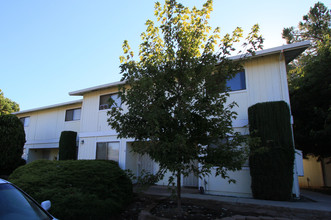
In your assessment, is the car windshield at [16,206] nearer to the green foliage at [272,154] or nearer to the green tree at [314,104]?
the green foliage at [272,154]

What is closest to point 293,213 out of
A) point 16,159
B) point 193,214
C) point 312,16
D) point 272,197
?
point 272,197

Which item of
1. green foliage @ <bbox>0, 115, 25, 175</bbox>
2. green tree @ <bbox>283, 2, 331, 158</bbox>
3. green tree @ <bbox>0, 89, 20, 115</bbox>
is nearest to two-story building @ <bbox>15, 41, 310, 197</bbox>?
green tree @ <bbox>283, 2, 331, 158</bbox>

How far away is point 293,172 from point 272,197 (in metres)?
1.07

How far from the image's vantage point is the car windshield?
266 centimetres

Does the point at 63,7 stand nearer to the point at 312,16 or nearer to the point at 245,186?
the point at 245,186

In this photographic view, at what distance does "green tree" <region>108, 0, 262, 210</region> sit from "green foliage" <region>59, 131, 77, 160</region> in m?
9.71

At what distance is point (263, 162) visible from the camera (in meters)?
7.05

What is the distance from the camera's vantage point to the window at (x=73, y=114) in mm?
14938

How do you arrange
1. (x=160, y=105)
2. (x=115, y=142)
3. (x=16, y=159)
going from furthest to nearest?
(x=16, y=159), (x=115, y=142), (x=160, y=105)

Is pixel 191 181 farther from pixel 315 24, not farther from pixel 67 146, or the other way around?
pixel 315 24

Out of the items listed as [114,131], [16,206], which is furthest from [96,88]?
[16,206]

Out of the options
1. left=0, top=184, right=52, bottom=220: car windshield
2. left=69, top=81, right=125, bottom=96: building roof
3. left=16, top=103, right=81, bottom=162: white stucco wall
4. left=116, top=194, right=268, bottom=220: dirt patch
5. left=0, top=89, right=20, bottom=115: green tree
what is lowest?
left=116, top=194, right=268, bottom=220: dirt patch

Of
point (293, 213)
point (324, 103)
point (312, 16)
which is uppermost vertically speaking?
point (312, 16)

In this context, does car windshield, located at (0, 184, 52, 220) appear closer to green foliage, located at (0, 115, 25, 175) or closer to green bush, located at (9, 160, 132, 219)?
green bush, located at (9, 160, 132, 219)
